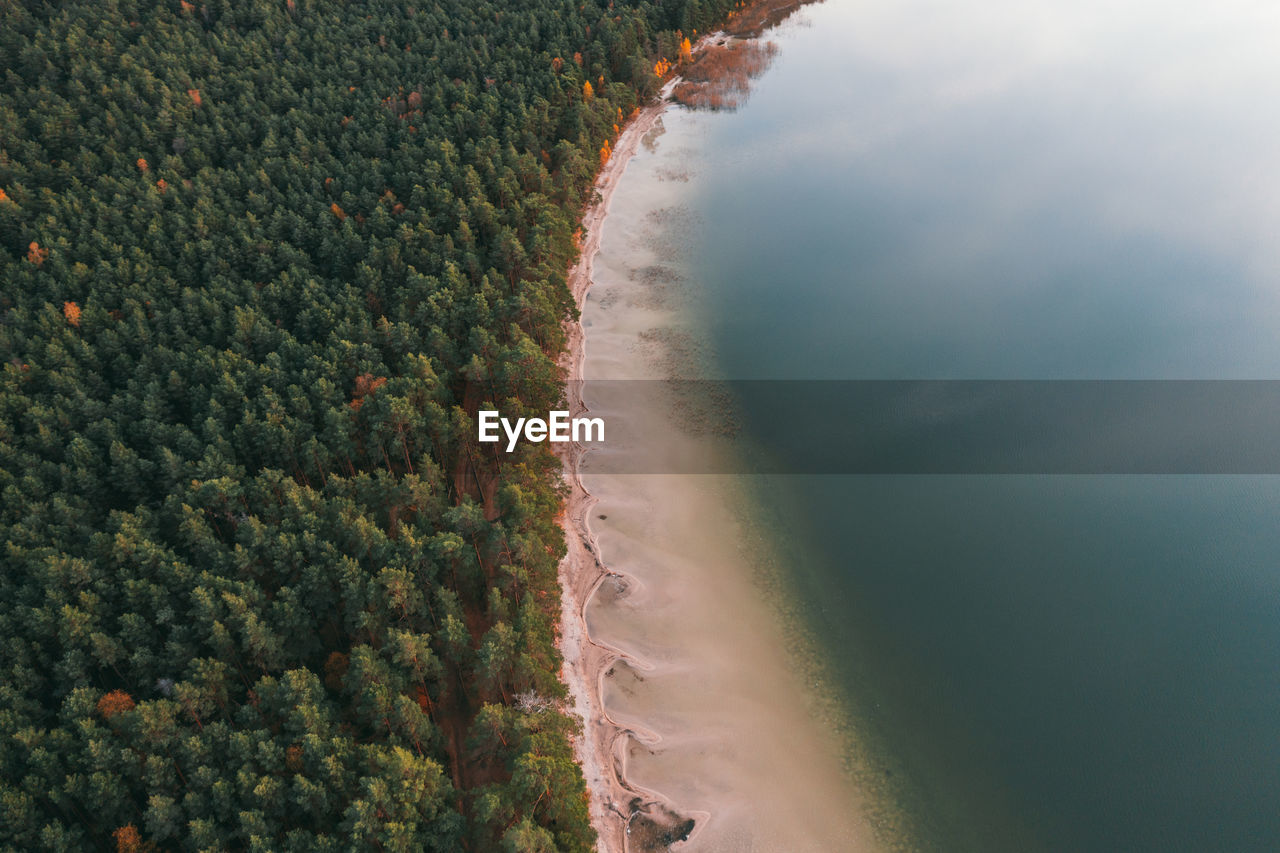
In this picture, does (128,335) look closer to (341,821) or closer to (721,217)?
(341,821)

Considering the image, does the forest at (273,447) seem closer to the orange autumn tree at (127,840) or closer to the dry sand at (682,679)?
the orange autumn tree at (127,840)

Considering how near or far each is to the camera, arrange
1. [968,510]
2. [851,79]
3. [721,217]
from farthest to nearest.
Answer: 1. [851,79]
2. [721,217]
3. [968,510]

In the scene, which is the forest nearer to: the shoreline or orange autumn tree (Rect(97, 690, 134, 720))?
orange autumn tree (Rect(97, 690, 134, 720))

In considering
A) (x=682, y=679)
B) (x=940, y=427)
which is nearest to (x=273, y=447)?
(x=682, y=679)

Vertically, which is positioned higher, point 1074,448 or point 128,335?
point 128,335

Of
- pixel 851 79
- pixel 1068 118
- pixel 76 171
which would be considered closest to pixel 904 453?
pixel 1068 118

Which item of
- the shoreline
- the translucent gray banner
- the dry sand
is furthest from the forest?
the translucent gray banner

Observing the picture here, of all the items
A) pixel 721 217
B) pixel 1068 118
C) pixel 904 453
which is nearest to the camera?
pixel 904 453

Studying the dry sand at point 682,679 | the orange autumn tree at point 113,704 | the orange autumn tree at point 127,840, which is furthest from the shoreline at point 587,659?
the orange autumn tree at point 113,704
